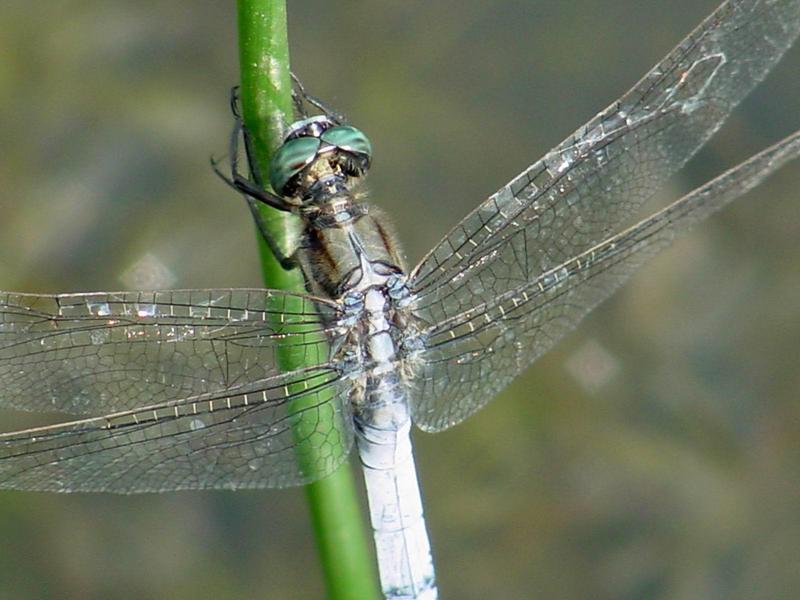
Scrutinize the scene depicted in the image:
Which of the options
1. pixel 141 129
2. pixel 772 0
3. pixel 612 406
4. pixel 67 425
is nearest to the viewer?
pixel 67 425

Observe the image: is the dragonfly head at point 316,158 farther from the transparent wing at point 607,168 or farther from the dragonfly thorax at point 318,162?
the transparent wing at point 607,168

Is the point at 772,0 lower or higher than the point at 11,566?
higher

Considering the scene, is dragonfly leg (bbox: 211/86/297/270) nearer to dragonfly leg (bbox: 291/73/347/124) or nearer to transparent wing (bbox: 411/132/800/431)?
dragonfly leg (bbox: 291/73/347/124)

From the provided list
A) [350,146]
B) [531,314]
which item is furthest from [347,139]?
[531,314]

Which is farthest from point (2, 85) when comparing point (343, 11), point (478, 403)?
point (478, 403)

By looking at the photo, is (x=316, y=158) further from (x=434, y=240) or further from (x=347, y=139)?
(x=434, y=240)

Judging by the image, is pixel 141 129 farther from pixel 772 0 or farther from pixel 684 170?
pixel 772 0

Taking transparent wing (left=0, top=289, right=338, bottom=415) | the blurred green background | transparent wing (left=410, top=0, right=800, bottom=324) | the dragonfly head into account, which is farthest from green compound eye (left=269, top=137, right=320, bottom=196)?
the blurred green background
